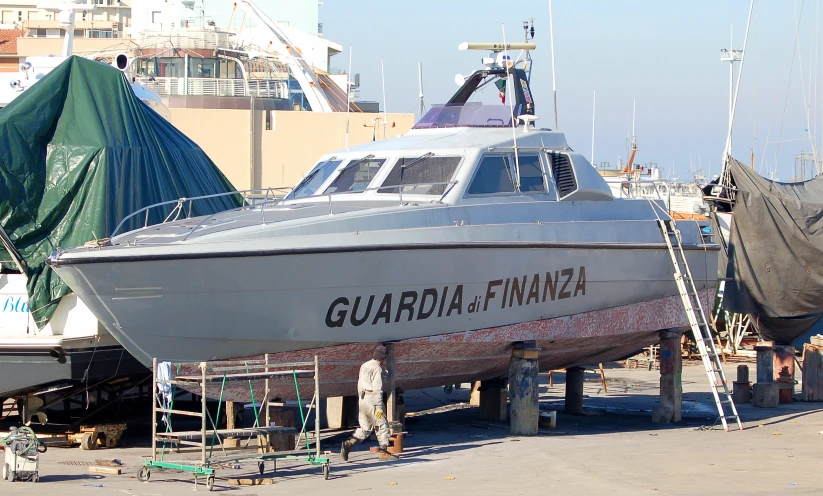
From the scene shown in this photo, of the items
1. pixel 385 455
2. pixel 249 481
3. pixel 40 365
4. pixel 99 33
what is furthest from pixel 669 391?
pixel 99 33

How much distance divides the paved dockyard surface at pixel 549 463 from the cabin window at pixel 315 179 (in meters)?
2.63

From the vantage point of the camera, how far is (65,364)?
10.8 metres

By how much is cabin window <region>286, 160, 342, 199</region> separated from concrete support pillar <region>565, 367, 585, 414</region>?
4.11 meters

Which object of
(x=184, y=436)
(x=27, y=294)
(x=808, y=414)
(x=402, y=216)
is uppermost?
(x=402, y=216)

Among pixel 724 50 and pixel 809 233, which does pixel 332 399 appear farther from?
pixel 724 50

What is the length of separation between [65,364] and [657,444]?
583 cm

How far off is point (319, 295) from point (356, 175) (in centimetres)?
237

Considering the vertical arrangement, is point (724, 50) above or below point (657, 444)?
above

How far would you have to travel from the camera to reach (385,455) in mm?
10375

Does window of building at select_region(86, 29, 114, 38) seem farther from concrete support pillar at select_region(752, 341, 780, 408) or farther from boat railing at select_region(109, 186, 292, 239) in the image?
concrete support pillar at select_region(752, 341, 780, 408)

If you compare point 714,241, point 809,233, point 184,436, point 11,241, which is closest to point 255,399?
point 184,436

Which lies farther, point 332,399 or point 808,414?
point 808,414

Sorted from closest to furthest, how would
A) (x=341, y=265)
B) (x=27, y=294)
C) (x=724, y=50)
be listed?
(x=341, y=265), (x=27, y=294), (x=724, y=50)

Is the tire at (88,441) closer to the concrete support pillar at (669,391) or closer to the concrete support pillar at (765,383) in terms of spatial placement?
the concrete support pillar at (669,391)
